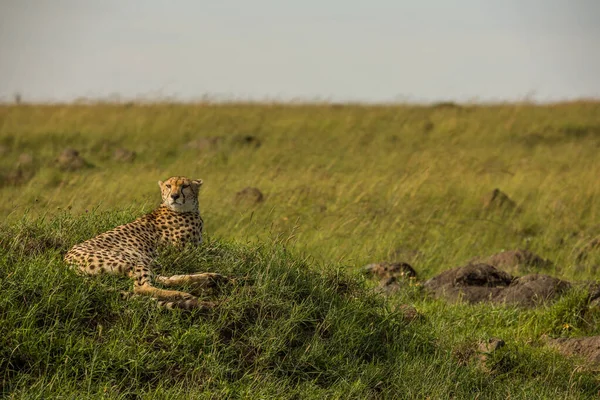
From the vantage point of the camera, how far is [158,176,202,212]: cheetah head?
6594mm

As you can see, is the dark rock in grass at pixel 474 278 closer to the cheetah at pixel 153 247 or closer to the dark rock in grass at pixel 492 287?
the dark rock in grass at pixel 492 287

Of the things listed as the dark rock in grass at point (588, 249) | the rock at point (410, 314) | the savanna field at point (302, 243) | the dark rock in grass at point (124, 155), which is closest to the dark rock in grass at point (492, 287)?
the savanna field at point (302, 243)

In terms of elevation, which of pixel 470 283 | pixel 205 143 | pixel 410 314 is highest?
pixel 205 143

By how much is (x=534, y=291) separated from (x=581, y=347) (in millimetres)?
1302

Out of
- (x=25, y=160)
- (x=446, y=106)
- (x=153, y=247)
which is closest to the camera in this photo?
(x=153, y=247)

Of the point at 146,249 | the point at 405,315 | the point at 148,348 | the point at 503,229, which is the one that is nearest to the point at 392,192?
the point at 503,229

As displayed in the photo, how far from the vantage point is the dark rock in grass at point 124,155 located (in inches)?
595

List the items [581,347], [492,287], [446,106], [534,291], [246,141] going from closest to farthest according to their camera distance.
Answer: [581,347] → [534,291] → [492,287] → [246,141] → [446,106]

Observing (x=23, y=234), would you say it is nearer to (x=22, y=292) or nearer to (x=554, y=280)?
(x=22, y=292)

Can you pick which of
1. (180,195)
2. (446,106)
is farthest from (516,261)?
(446,106)

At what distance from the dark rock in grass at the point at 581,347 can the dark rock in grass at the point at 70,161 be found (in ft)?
28.6

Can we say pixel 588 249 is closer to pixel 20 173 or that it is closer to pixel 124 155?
pixel 124 155

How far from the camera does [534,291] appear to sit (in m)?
8.05

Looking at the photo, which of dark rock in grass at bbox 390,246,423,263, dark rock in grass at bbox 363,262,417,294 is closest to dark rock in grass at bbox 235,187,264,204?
dark rock in grass at bbox 390,246,423,263
